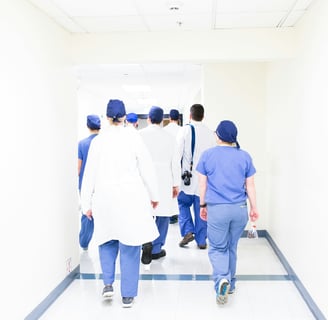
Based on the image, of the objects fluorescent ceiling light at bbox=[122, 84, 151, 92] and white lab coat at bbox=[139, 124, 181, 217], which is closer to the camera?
white lab coat at bbox=[139, 124, 181, 217]

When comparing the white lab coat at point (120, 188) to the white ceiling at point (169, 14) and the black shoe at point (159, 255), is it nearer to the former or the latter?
the white ceiling at point (169, 14)

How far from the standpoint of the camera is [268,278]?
12.7ft

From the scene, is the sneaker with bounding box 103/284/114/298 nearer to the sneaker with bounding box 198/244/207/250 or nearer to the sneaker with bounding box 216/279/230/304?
the sneaker with bounding box 216/279/230/304

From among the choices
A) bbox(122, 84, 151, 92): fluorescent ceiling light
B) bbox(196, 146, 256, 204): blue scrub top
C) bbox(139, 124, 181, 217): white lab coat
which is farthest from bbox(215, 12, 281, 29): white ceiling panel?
bbox(122, 84, 151, 92): fluorescent ceiling light

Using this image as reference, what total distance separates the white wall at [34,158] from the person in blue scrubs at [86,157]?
73 centimetres

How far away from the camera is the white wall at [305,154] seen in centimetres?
288

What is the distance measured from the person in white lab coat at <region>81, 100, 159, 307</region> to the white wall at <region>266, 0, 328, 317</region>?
1189 mm

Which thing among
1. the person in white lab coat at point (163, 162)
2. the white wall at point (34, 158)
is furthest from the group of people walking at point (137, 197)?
the person in white lab coat at point (163, 162)

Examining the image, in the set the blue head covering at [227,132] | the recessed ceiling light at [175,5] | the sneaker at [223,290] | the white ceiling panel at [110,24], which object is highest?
the recessed ceiling light at [175,5]

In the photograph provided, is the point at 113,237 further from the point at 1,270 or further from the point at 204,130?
the point at 204,130

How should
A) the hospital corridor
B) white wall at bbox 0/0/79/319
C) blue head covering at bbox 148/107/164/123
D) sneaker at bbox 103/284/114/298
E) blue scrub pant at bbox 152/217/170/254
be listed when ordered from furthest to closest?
blue scrub pant at bbox 152/217/170/254
blue head covering at bbox 148/107/164/123
sneaker at bbox 103/284/114/298
the hospital corridor
white wall at bbox 0/0/79/319

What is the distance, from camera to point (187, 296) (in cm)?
347

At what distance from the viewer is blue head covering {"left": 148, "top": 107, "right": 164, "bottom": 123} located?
4.31m

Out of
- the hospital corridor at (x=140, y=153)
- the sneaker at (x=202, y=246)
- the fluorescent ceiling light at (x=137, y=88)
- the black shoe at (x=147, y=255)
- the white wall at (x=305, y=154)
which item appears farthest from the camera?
the fluorescent ceiling light at (x=137, y=88)
